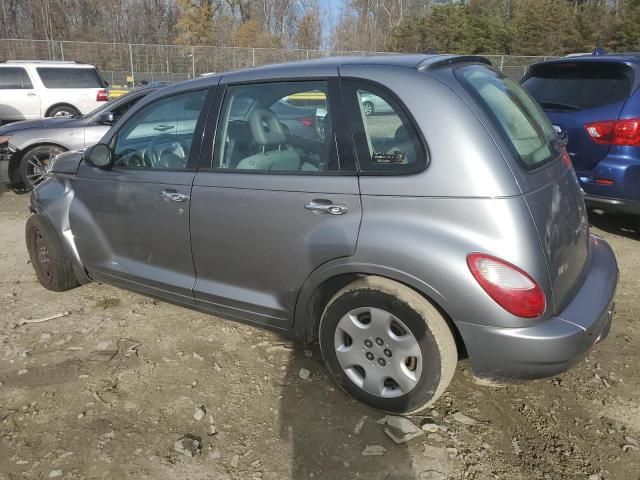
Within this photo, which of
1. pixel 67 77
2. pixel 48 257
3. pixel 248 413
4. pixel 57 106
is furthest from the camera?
pixel 67 77

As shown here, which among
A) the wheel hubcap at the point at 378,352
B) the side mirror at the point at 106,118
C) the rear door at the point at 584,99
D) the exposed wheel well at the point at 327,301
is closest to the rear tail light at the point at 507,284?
the exposed wheel well at the point at 327,301

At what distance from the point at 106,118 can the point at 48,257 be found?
3903 mm

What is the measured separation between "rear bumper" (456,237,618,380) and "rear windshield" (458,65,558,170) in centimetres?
71

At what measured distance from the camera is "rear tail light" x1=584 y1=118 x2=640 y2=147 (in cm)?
466

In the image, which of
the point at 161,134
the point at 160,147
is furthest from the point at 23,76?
the point at 160,147

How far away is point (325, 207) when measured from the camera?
8.52 feet

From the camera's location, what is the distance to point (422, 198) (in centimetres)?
237

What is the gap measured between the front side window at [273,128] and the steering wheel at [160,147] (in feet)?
1.28

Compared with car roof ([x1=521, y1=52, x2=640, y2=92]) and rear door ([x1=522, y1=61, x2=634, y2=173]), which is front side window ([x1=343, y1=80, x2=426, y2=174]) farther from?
car roof ([x1=521, y1=52, x2=640, y2=92])

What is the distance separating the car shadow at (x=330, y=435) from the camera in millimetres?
2400

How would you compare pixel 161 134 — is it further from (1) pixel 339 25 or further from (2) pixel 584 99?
(1) pixel 339 25

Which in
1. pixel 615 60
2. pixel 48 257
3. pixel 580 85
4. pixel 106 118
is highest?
pixel 615 60

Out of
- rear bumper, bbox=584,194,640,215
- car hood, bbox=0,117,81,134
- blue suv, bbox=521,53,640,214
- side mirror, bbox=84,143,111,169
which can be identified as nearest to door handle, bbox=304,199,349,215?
side mirror, bbox=84,143,111,169

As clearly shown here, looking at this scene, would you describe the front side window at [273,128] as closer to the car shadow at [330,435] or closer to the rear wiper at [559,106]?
the car shadow at [330,435]
